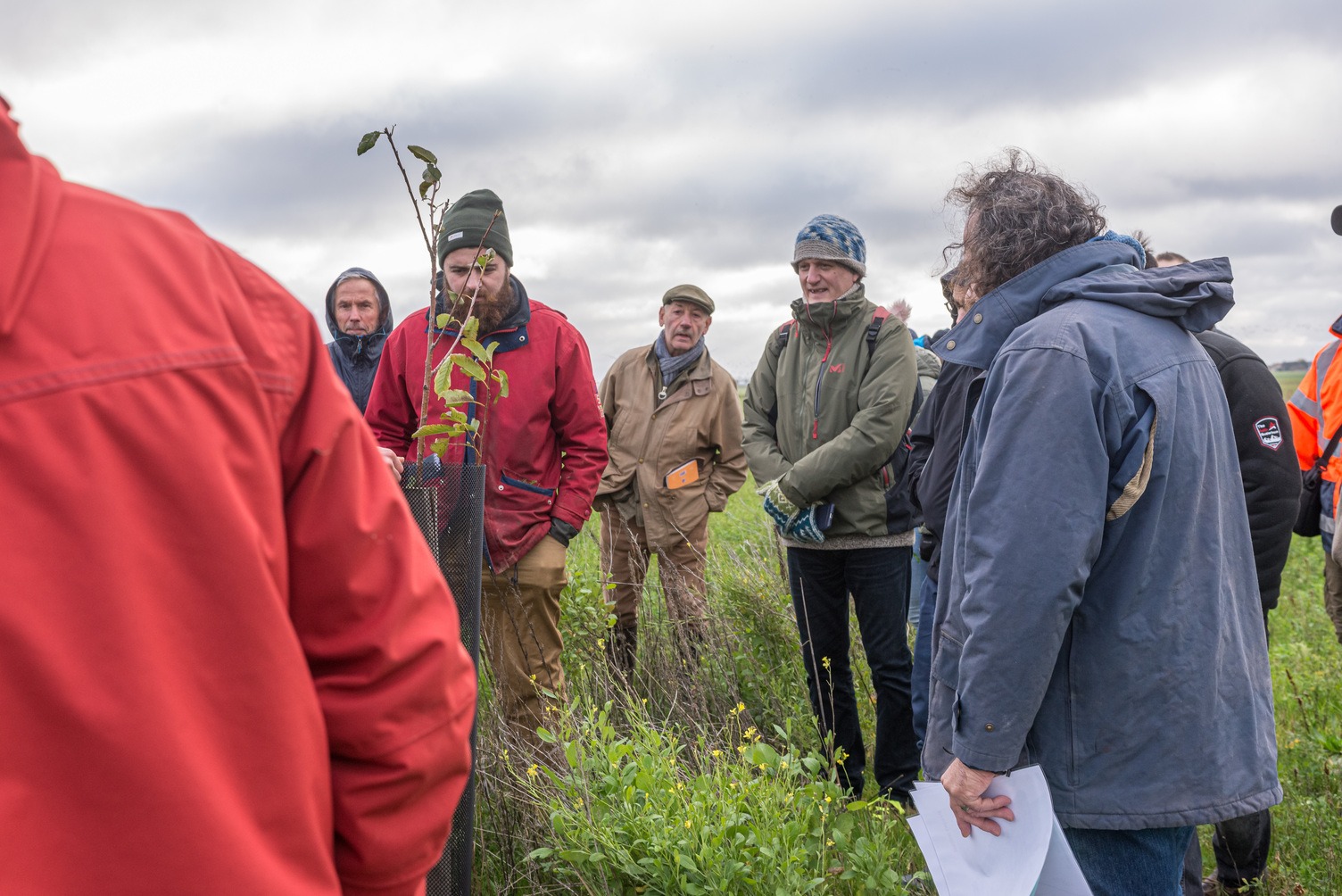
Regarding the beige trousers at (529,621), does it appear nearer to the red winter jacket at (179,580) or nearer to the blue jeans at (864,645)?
the blue jeans at (864,645)

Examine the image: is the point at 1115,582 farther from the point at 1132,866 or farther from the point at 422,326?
the point at 422,326

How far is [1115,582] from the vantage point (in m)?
2.15

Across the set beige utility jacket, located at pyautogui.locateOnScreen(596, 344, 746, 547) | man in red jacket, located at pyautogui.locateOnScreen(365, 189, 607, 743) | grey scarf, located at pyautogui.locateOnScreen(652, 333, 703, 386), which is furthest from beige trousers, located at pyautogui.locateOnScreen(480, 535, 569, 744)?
grey scarf, located at pyautogui.locateOnScreen(652, 333, 703, 386)

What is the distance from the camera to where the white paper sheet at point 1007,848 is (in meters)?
2.07

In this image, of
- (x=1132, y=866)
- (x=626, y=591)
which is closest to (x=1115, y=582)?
(x=1132, y=866)

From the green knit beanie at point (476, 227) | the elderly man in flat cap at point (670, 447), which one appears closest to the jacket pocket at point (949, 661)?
the green knit beanie at point (476, 227)

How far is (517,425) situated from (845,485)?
4.66ft

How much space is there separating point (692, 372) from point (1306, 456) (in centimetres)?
322

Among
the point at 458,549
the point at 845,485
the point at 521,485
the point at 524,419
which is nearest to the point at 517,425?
the point at 524,419

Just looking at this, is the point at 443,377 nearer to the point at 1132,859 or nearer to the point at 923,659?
the point at 1132,859

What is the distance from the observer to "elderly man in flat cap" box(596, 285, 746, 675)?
6.22m

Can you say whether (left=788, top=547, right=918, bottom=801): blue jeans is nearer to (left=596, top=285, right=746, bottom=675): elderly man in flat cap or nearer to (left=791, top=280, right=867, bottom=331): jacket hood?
(left=791, top=280, right=867, bottom=331): jacket hood

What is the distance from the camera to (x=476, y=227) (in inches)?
169

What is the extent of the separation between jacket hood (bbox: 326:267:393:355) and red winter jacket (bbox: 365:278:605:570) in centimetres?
115
